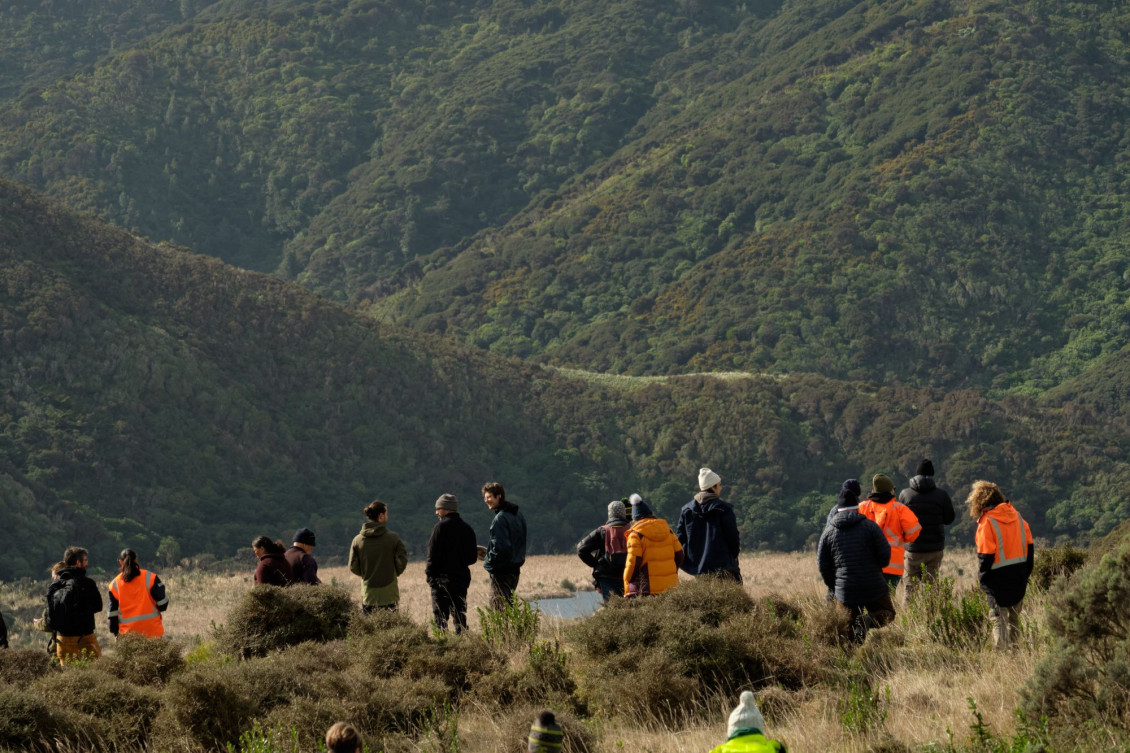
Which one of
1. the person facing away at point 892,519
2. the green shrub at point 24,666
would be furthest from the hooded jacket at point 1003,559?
the green shrub at point 24,666

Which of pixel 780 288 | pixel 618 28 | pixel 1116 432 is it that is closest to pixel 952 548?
pixel 1116 432

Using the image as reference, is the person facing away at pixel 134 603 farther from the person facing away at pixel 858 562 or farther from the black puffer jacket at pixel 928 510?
the black puffer jacket at pixel 928 510

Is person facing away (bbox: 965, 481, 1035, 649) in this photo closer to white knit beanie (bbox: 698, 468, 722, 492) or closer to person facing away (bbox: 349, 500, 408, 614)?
white knit beanie (bbox: 698, 468, 722, 492)

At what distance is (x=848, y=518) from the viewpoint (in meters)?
9.45

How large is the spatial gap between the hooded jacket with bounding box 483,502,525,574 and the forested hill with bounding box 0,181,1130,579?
2969 cm

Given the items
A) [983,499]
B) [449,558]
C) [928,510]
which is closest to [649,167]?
[928,510]

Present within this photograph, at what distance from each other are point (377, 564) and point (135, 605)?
2088mm

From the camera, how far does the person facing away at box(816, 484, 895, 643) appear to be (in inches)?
372

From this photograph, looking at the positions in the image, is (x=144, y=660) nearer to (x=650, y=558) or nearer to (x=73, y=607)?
(x=73, y=607)

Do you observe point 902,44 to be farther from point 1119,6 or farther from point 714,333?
point 714,333

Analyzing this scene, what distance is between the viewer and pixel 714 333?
79.5 meters

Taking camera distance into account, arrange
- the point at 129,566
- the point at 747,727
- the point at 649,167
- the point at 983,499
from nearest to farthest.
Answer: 1. the point at 747,727
2. the point at 983,499
3. the point at 129,566
4. the point at 649,167

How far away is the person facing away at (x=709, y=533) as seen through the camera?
36.4 ft

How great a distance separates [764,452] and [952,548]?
13509 millimetres
